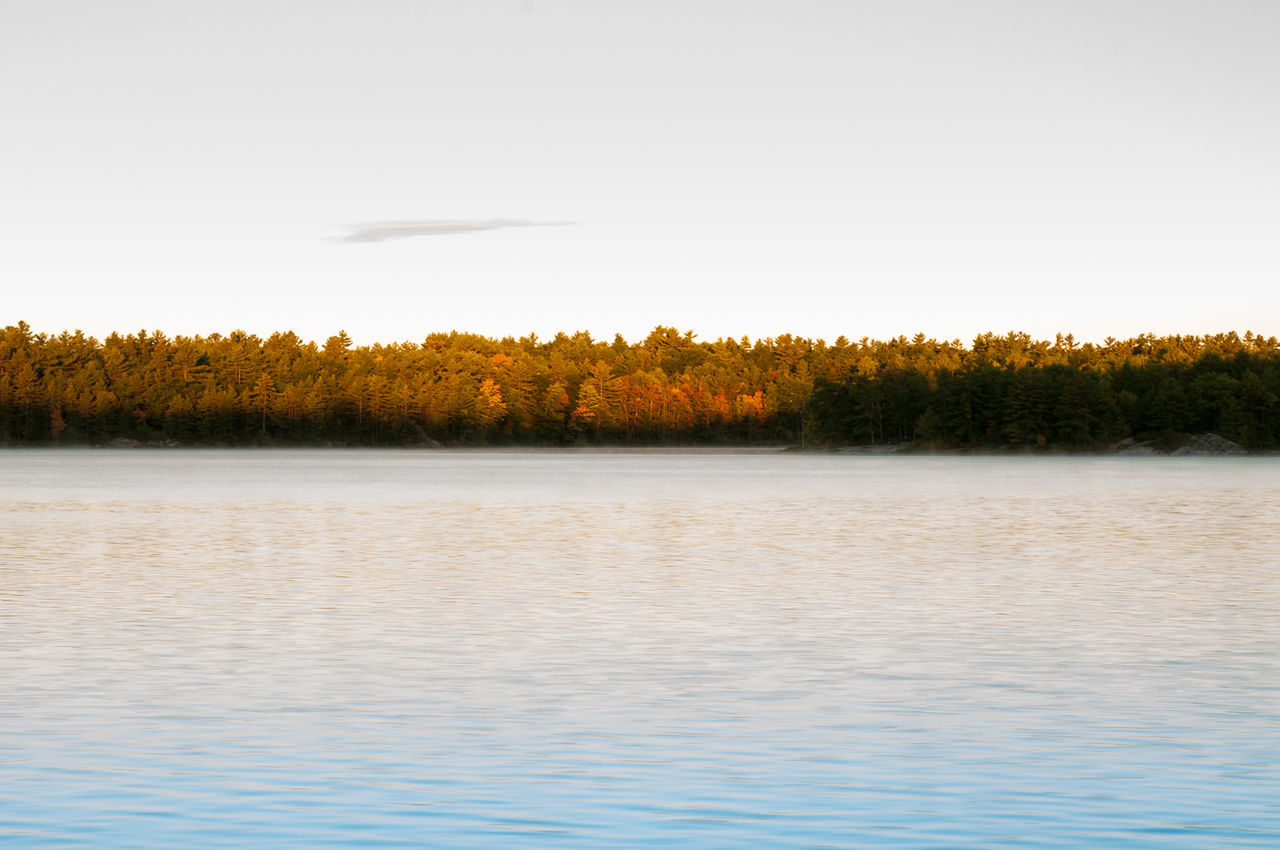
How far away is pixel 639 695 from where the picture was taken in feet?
50.8

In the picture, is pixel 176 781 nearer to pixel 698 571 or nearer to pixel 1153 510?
pixel 698 571

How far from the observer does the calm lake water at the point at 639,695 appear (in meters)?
10.4

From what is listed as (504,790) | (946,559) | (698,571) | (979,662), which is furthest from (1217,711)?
(946,559)

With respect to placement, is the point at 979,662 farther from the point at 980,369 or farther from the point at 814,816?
the point at 980,369

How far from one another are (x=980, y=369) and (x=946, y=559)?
170251 mm

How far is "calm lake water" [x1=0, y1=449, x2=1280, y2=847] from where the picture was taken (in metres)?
10.4

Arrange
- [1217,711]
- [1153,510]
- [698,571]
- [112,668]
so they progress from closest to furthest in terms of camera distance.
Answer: [1217,711], [112,668], [698,571], [1153,510]

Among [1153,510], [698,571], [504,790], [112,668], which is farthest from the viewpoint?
[1153,510]

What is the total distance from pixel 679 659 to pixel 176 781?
7.97 meters

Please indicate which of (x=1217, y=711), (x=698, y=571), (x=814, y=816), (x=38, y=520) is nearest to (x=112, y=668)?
(x=814, y=816)

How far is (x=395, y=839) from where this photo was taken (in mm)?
9797

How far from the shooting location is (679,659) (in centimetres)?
1816

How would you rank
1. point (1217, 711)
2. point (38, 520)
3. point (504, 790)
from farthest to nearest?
point (38, 520), point (1217, 711), point (504, 790)

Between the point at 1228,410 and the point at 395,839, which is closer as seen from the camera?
the point at 395,839
